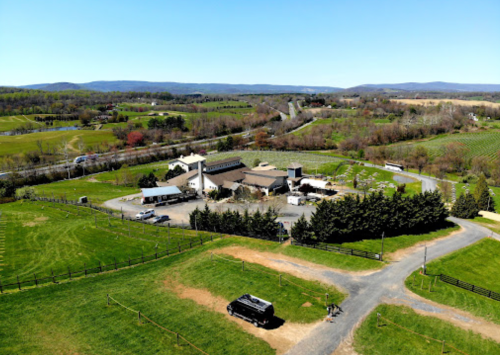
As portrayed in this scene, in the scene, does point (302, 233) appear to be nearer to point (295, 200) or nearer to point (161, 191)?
point (295, 200)

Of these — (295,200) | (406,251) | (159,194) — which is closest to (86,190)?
(159,194)

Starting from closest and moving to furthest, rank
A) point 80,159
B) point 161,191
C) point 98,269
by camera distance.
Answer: point 98,269, point 161,191, point 80,159

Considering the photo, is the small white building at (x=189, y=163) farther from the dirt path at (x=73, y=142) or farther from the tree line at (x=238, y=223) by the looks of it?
the dirt path at (x=73, y=142)

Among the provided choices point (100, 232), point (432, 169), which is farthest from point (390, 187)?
point (100, 232)

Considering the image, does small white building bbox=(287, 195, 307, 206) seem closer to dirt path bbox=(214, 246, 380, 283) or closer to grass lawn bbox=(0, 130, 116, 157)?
dirt path bbox=(214, 246, 380, 283)

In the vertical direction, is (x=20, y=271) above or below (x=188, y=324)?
below

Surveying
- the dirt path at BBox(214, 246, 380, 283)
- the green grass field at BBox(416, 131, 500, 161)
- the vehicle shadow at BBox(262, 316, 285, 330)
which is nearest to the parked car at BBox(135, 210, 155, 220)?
the dirt path at BBox(214, 246, 380, 283)

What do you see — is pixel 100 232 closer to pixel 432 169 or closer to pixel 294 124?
pixel 432 169
